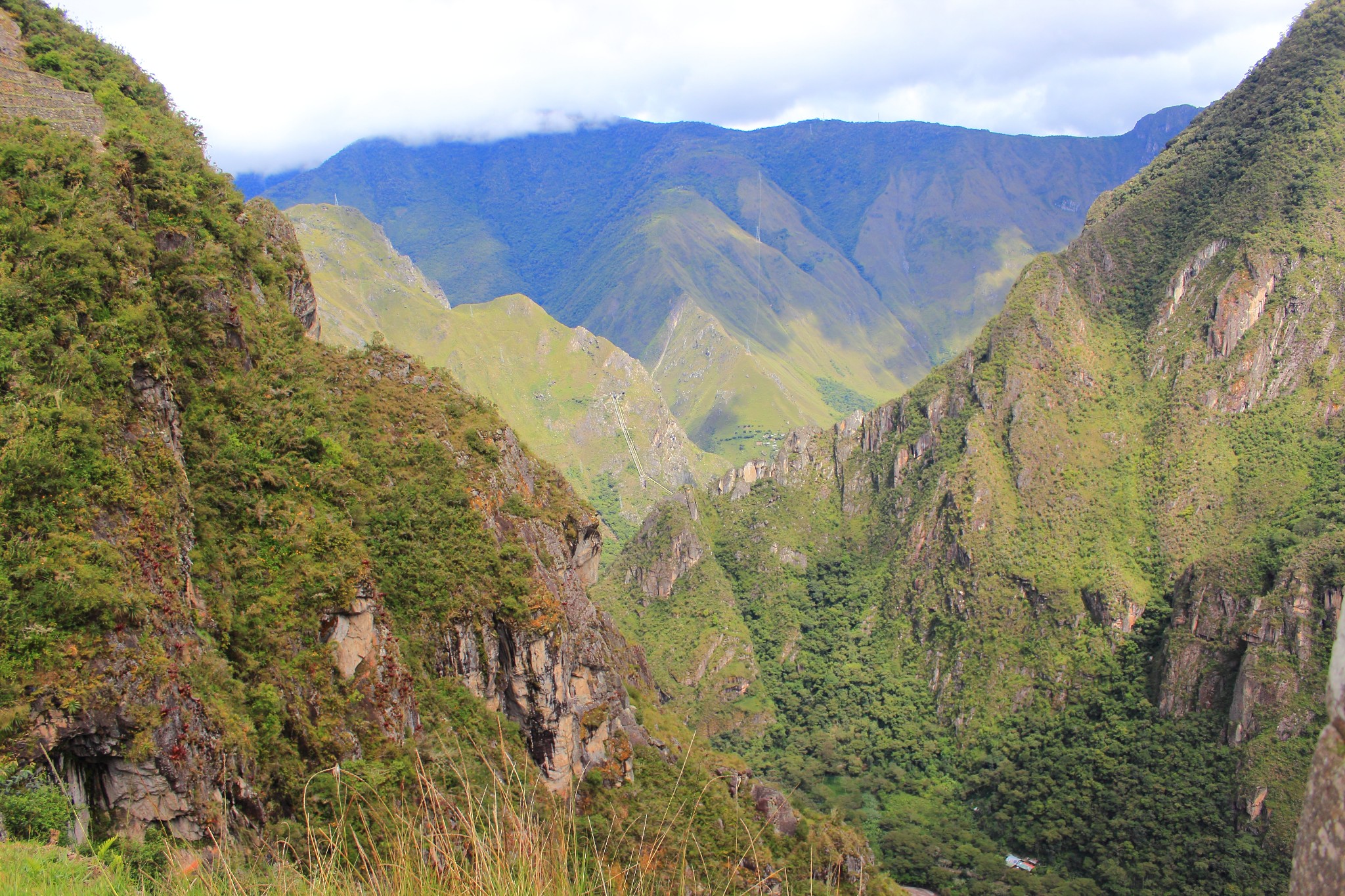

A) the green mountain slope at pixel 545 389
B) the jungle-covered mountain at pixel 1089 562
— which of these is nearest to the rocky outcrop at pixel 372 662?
the jungle-covered mountain at pixel 1089 562

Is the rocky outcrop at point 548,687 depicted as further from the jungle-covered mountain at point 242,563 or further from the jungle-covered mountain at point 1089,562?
the jungle-covered mountain at point 1089,562

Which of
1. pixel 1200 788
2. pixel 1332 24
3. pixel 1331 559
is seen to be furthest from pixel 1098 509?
pixel 1332 24

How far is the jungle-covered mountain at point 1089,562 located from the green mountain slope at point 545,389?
6100 cm

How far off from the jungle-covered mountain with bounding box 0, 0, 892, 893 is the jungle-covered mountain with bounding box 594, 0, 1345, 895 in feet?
141

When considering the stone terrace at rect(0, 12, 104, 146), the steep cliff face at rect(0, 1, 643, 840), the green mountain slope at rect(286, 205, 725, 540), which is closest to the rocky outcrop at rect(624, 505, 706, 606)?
the green mountain slope at rect(286, 205, 725, 540)

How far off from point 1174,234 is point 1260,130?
14928mm

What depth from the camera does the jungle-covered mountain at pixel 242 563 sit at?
14.0 metres

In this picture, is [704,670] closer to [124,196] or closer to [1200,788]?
[1200,788]

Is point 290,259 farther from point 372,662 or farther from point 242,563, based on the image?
point 372,662

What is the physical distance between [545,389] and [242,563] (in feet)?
573

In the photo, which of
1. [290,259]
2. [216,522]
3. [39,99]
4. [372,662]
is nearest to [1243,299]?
[290,259]

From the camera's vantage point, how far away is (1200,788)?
2608 inches

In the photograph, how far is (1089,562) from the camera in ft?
299

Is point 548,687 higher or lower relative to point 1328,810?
lower
